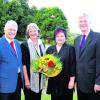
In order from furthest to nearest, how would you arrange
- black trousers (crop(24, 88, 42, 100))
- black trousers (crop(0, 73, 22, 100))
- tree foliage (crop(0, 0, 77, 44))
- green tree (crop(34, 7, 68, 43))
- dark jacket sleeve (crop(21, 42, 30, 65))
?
green tree (crop(34, 7, 68, 43)), tree foliage (crop(0, 0, 77, 44)), black trousers (crop(24, 88, 42, 100)), dark jacket sleeve (crop(21, 42, 30, 65)), black trousers (crop(0, 73, 22, 100))

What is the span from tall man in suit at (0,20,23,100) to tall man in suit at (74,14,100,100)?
1.07 m

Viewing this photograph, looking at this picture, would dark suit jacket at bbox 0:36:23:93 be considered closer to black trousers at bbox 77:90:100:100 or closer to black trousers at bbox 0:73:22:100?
black trousers at bbox 0:73:22:100

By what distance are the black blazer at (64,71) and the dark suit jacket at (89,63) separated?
0.21m

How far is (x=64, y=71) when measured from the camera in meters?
6.49

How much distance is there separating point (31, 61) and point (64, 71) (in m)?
0.66

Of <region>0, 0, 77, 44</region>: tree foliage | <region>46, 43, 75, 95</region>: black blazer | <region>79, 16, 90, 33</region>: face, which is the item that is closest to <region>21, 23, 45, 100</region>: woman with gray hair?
<region>46, 43, 75, 95</region>: black blazer

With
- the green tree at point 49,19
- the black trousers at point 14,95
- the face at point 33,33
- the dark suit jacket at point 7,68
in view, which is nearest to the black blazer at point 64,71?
the face at point 33,33

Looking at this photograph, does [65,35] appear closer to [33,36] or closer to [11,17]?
[33,36]

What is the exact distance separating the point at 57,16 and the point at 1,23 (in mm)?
11465

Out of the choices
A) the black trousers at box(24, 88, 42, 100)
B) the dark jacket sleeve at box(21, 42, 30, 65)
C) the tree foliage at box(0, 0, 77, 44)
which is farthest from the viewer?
the tree foliage at box(0, 0, 77, 44)

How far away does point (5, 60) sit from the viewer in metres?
5.99

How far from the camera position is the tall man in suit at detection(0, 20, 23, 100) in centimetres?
600

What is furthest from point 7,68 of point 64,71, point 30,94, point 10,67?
point 64,71

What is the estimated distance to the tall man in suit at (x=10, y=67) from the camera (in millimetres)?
6004
